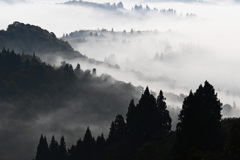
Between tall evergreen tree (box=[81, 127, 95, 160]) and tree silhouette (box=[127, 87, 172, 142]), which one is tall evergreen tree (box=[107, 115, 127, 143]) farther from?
tree silhouette (box=[127, 87, 172, 142])

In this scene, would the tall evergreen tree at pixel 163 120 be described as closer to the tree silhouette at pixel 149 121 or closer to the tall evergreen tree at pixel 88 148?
the tree silhouette at pixel 149 121

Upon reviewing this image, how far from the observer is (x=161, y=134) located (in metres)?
96.9

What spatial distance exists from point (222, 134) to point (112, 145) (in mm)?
53521

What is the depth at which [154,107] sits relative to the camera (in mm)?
102062

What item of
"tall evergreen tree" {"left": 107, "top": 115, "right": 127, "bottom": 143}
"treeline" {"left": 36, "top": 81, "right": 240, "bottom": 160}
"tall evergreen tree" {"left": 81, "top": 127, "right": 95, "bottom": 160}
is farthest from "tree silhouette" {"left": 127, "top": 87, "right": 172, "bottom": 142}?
"tall evergreen tree" {"left": 81, "top": 127, "right": 95, "bottom": 160}

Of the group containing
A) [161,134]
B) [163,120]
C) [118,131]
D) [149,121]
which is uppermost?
[118,131]

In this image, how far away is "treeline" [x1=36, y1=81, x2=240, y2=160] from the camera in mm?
51844

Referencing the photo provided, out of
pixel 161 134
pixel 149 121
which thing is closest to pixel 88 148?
pixel 149 121

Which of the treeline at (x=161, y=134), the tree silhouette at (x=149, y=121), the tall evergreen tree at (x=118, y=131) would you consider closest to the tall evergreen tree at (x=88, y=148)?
the treeline at (x=161, y=134)

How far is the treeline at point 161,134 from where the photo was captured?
5184 centimetres

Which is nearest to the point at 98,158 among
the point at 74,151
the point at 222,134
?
the point at 74,151

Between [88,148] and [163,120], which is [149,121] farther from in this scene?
[88,148]

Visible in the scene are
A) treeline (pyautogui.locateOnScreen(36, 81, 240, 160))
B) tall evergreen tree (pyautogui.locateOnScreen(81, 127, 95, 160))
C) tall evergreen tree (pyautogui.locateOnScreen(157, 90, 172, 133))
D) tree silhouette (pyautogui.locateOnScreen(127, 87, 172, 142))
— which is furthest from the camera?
tall evergreen tree (pyautogui.locateOnScreen(81, 127, 95, 160))

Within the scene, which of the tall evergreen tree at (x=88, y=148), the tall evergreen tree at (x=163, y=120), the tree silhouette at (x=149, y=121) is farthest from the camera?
the tall evergreen tree at (x=88, y=148)
